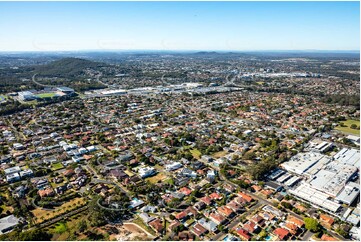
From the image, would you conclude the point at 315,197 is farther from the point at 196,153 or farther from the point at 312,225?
the point at 196,153

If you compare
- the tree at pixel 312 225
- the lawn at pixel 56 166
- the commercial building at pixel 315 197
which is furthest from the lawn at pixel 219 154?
the lawn at pixel 56 166

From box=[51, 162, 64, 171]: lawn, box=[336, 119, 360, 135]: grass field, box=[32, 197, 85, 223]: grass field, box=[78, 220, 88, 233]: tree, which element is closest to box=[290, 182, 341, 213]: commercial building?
box=[78, 220, 88, 233]: tree

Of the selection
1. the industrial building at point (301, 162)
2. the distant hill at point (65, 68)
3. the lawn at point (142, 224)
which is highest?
the distant hill at point (65, 68)

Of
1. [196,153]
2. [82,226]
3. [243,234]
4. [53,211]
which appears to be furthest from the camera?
[196,153]

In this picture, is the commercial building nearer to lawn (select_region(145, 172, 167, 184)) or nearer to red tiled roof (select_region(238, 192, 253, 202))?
red tiled roof (select_region(238, 192, 253, 202))

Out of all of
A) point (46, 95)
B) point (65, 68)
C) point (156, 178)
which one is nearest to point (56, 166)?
point (156, 178)

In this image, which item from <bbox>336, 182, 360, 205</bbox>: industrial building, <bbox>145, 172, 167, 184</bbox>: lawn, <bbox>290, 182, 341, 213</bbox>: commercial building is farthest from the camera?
<bbox>145, 172, 167, 184</bbox>: lawn

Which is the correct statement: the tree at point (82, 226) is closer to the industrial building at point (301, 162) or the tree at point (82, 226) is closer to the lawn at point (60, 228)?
the lawn at point (60, 228)

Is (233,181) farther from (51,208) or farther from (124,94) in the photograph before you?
(124,94)

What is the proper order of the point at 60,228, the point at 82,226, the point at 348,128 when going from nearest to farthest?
1. the point at 82,226
2. the point at 60,228
3. the point at 348,128
